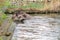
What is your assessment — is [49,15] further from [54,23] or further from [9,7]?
[9,7]

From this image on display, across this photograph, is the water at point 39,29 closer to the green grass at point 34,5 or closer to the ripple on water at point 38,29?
the ripple on water at point 38,29

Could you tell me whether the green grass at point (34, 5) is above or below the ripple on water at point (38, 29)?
above

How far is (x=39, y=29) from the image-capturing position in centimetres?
646

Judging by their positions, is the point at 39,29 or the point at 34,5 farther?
the point at 34,5

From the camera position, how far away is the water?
18.5 feet

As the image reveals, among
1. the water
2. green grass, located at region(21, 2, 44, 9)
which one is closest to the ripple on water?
the water

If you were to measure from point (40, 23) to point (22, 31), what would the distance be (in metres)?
1.19

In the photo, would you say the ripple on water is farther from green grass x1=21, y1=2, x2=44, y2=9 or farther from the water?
green grass x1=21, y1=2, x2=44, y2=9


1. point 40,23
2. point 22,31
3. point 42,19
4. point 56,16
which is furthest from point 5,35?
point 56,16

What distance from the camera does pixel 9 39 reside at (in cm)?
495

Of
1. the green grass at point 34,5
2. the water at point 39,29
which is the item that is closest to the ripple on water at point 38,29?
the water at point 39,29

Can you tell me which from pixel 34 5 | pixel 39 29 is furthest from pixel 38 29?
pixel 34 5

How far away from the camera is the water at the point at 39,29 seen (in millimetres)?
5632

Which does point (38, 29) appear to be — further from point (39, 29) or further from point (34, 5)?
point (34, 5)
